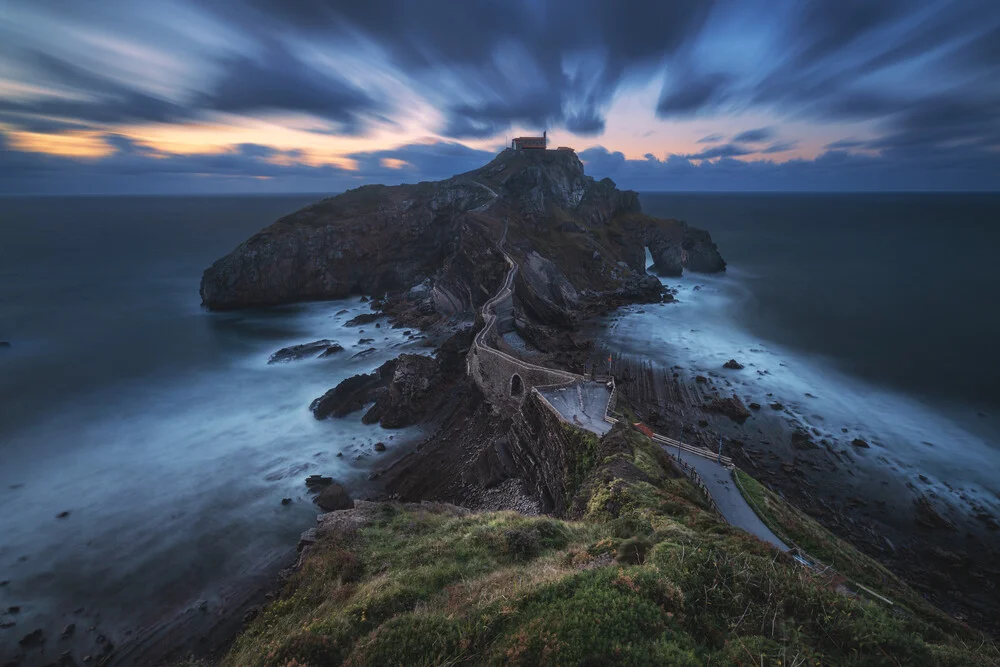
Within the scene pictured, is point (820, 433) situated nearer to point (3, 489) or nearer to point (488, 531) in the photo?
point (488, 531)

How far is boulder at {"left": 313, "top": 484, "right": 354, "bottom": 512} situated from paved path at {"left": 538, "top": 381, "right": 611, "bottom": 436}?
13934mm

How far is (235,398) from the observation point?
43.0 m

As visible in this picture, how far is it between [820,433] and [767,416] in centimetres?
371

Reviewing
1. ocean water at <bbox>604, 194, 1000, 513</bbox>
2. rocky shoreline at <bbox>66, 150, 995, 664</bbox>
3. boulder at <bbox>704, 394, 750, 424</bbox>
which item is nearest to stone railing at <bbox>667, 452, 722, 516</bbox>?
rocky shoreline at <bbox>66, 150, 995, 664</bbox>

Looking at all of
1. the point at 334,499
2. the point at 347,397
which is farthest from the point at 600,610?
the point at 347,397

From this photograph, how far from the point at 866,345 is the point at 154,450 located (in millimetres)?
72850

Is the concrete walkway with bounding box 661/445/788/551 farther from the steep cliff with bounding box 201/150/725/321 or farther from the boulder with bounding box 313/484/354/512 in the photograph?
the steep cliff with bounding box 201/150/725/321

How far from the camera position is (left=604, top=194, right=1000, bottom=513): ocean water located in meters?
34.3

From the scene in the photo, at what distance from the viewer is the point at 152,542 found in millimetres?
25281

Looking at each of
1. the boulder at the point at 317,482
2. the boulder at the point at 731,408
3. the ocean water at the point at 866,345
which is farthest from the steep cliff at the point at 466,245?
the boulder at the point at 317,482

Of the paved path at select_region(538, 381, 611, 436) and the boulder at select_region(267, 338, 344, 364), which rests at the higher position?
the paved path at select_region(538, 381, 611, 436)

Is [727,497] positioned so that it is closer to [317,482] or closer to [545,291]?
[317,482]

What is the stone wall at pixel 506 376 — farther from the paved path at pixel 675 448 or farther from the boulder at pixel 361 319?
the boulder at pixel 361 319

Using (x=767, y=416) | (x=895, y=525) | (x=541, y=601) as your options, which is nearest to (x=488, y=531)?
(x=541, y=601)
